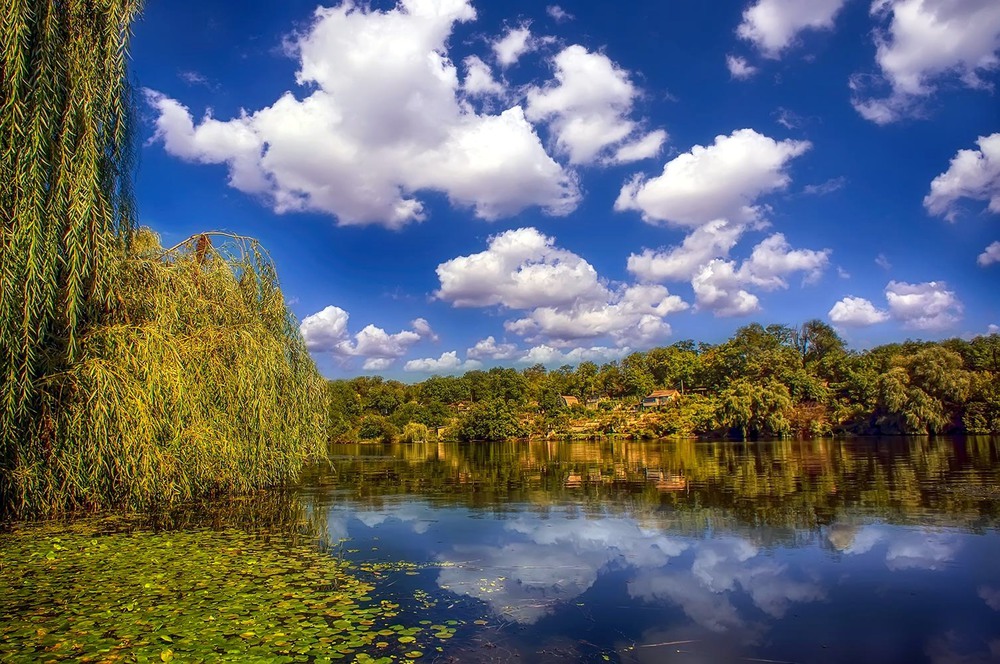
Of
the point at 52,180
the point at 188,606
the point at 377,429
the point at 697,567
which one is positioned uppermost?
the point at 52,180

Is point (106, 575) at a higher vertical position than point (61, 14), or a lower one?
lower

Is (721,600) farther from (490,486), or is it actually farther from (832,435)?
(832,435)

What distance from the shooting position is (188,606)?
799 cm

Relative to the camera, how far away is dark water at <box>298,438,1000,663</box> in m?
7.48

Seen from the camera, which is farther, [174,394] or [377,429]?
[377,429]

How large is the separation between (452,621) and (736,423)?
65372mm

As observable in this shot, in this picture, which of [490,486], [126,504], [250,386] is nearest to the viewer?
[126,504]

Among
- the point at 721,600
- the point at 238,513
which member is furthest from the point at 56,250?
the point at 721,600

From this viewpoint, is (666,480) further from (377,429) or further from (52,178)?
(377,429)

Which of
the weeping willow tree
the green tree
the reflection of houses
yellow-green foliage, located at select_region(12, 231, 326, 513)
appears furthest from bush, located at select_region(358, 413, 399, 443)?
the weeping willow tree

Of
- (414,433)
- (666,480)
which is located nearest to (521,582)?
(666,480)

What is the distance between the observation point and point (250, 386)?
16.2 meters

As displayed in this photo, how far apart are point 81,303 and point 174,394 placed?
2.79 m

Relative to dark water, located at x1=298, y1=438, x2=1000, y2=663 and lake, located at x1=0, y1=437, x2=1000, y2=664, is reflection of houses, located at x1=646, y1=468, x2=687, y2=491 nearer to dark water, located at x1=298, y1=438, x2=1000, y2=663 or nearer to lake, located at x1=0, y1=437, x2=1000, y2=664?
dark water, located at x1=298, y1=438, x2=1000, y2=663
